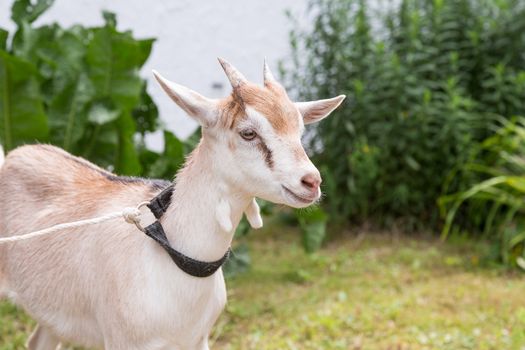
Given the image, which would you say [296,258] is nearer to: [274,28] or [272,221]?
[272,221]

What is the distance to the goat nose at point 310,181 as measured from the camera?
203 centimetres

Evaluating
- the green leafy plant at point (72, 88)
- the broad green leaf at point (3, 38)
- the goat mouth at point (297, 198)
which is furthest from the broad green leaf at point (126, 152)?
the goat mouth at point (297, 198)

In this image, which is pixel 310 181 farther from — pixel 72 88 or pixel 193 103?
pixel 72 88

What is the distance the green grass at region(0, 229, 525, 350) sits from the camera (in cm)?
405

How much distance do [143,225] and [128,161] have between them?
202 centimetres

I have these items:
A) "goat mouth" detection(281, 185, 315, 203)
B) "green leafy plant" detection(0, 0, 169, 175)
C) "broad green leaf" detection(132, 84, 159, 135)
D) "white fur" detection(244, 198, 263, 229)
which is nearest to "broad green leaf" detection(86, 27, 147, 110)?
"green leafy plant" detection(0, 0, 169, 175)

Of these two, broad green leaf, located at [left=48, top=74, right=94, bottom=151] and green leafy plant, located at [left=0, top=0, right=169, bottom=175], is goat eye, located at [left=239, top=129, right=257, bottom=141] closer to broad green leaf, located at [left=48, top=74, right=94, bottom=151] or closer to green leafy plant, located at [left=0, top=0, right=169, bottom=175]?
green leafy plant, located at [left=0, top=0, right=169, bottom=175]

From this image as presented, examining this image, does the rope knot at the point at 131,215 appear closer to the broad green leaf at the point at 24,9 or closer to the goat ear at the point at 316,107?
the goat ear at the point at 316,107

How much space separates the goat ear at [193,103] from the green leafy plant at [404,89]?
3639 mm

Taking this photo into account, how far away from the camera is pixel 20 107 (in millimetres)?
4113

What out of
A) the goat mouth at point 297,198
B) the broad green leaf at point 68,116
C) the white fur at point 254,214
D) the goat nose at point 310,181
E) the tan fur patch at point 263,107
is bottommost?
the broad green leaf at point 68,116

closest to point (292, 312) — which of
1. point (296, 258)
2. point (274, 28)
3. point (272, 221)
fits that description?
point (296, 258)

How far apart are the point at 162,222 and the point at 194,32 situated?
13.9 ft

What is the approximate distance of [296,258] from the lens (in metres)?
5.75
